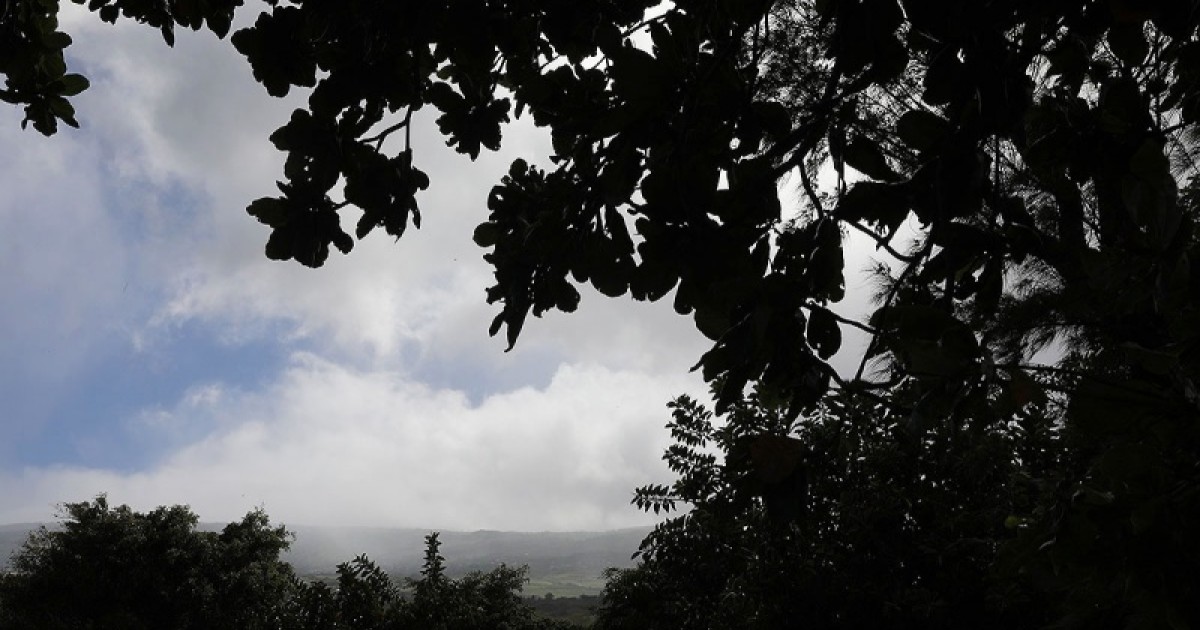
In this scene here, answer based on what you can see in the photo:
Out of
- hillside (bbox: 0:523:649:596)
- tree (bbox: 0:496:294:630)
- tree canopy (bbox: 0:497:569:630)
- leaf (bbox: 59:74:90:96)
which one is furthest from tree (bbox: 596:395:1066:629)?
hillside (bbox: 0:523:649:596)

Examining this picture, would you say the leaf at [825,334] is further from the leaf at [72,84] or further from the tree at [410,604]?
the tree at [410,604]

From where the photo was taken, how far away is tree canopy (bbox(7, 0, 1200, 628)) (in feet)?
3.21

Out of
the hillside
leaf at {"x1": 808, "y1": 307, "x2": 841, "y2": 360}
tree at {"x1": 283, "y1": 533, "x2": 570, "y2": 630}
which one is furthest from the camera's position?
the hillside

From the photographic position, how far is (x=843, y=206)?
1.00 meters

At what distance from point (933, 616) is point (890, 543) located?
0.62 metres

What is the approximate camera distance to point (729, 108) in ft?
3.50

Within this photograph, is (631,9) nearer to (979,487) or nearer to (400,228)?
(400,228)

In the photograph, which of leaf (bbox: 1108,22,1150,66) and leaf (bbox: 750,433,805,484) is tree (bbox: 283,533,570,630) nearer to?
leaf (bbox: 750,433,805,484)

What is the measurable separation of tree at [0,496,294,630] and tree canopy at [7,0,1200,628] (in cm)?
1311

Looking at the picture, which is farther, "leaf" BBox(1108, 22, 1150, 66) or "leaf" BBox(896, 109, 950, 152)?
"leaf" BBox(1108, 22, 1150, 66)

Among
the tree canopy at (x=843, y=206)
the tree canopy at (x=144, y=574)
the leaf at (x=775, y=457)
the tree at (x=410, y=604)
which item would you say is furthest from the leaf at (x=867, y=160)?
the tree canopy at (x=144, y=574)

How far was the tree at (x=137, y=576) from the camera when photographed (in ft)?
42.2

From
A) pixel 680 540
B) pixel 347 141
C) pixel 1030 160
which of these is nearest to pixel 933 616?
pixel 680 540

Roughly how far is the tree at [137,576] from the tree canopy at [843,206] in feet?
43.0
